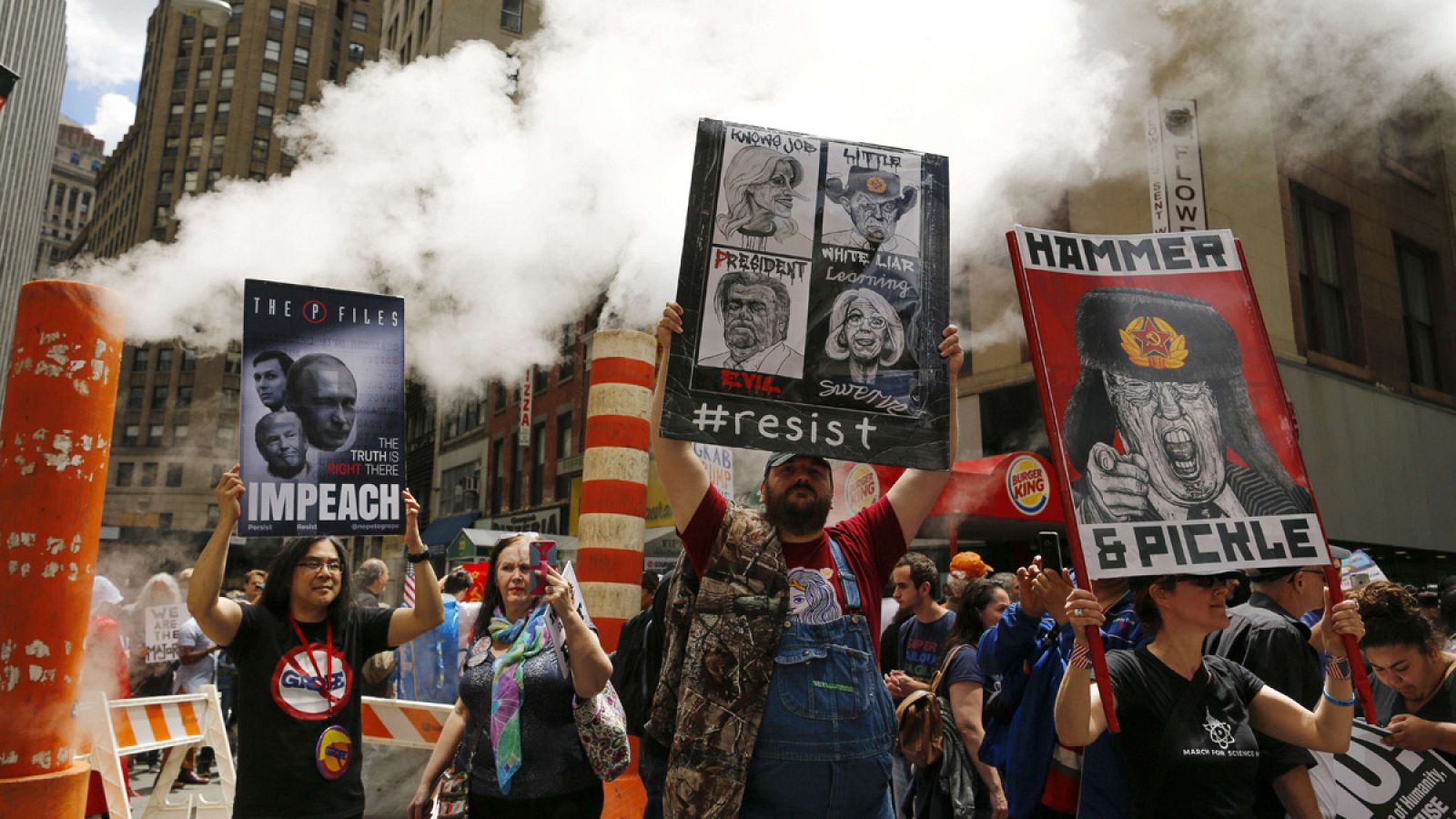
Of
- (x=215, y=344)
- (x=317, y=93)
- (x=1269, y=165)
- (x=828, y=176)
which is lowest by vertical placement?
(x=828, y=176)

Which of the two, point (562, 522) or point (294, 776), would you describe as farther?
point (562, 522)

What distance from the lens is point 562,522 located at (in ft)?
84.3

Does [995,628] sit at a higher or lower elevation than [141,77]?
lower

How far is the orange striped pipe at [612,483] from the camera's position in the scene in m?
6.36

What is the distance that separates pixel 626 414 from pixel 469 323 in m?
8.45

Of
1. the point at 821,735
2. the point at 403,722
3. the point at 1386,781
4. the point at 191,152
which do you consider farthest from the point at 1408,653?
the point at 191,152

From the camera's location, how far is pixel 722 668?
2.39 metres

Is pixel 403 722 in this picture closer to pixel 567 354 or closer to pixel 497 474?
pixel 567 354

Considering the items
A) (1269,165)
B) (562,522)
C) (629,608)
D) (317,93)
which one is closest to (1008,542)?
(1269,165)

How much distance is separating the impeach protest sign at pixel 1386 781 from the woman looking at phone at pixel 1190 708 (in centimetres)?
56

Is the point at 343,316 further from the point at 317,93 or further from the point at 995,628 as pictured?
the point at 317,93

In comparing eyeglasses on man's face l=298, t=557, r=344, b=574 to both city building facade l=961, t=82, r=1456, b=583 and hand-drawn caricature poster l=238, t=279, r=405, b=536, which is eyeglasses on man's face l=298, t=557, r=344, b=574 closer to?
hand-drawn caricature poster l=238, t=279, r=405, b=536

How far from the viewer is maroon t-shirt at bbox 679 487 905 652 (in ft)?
8.30

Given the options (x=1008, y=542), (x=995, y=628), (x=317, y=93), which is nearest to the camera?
(x=995, y=628)
